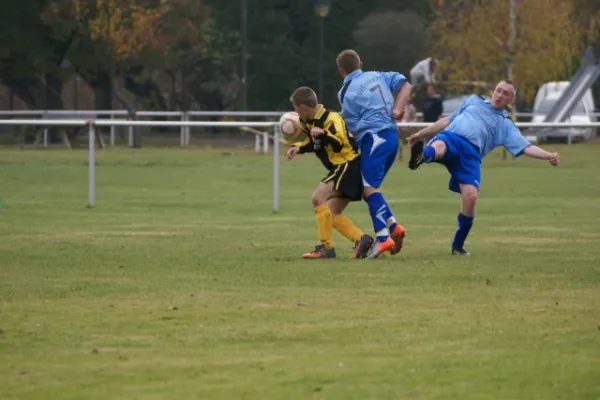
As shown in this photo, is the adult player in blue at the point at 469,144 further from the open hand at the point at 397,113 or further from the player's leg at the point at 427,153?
the open hand at the point at 397,113

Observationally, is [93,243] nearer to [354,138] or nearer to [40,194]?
[354,138]

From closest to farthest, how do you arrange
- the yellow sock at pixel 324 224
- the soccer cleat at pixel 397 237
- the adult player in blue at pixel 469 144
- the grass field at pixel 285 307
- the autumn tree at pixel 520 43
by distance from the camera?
1. the grass field at pixel 285 307
2. the soccer cleat at pixel 397 237
3. the yellow sock at pixel 324 224
4. the adult player in blue at pixel 469 144
5. the autumn tree at pixel 520 43

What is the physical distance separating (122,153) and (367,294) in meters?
29.9

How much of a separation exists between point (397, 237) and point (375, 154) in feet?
2.52

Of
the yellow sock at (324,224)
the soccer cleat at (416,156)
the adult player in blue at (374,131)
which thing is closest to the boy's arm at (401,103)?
the adult player in blue at (374,131)

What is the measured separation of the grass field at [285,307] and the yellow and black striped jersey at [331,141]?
100 cm

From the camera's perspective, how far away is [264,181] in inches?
1179

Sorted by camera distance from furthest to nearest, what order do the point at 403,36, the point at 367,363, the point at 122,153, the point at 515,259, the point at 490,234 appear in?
the point at 403,36, the point at 122,153, the point at 490,234, the point at 515,259, the point at 367,363

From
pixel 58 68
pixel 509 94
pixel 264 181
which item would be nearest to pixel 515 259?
pixel 509 94

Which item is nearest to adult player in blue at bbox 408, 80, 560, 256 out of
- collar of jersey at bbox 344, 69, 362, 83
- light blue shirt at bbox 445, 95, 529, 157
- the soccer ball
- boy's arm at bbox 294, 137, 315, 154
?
light blue shirt at bbox 445, 95, 529, 157

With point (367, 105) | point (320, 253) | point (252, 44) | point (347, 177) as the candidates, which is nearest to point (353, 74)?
point (367, 105)

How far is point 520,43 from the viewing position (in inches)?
1971

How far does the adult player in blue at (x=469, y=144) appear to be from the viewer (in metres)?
15.2

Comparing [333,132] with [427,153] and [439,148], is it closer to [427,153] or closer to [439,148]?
[427,153]
